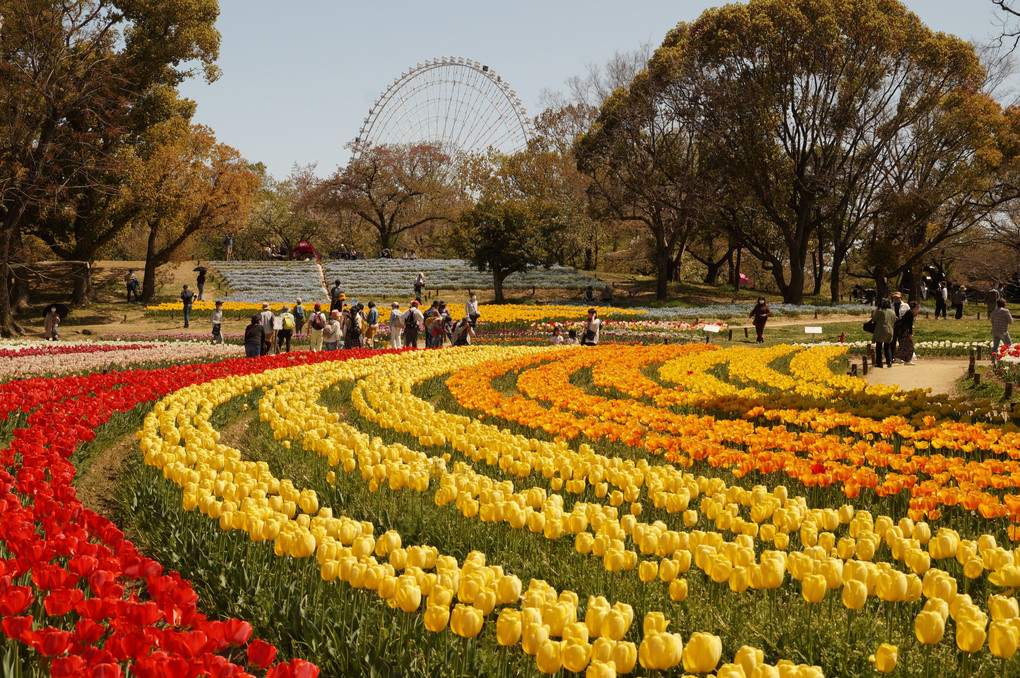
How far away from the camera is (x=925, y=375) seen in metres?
16.5

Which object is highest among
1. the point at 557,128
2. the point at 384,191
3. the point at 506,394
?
the point at 557,128

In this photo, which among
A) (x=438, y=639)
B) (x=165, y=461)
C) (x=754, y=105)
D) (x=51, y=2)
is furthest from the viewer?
(x=754, y=105)

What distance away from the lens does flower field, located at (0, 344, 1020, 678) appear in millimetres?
3268

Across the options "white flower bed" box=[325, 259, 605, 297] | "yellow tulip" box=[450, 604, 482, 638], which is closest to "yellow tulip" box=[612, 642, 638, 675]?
"yellow tulip" box=[450, 604, 482, 638]

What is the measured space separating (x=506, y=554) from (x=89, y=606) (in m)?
2.47

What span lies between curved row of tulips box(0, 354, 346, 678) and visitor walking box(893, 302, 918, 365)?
16490mm

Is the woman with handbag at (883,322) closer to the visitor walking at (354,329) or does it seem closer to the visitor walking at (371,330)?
the visitor walking at (354,329)

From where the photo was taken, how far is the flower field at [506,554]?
129 inches

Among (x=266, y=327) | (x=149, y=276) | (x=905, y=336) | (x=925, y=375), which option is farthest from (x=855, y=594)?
(x=149, y=276)

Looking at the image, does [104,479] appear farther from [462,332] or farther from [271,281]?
[271,281]

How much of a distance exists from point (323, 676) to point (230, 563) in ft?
3.99

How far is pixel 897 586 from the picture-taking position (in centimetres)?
378

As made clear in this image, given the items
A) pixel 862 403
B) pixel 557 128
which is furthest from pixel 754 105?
pixel 862 403

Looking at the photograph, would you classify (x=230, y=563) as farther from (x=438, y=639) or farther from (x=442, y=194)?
(x=442, y=194)
